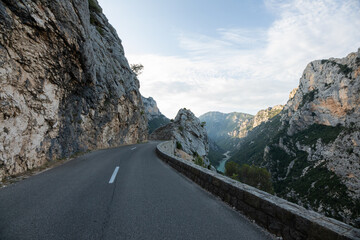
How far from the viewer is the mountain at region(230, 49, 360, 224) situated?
192 feet

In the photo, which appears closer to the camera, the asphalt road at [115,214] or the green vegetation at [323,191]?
the asphalt road at [115,214]

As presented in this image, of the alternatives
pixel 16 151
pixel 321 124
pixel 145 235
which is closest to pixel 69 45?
pixel 16 151

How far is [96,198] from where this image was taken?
497cm

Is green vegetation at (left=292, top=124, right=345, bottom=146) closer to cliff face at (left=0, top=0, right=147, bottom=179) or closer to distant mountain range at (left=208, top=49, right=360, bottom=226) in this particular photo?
distant mountain range at (left=208, top=49, right=360, bottom=226)

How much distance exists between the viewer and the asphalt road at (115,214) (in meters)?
3.22

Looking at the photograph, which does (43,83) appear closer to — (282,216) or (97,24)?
(282,216)

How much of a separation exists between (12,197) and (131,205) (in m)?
3.67

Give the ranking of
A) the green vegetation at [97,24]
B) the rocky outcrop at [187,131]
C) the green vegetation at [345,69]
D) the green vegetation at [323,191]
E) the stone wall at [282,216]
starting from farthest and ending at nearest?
the green vegetation at [345,69] < the green vegetation at [323,191] < the rocky outcrop at [187,131] < the green vegetation at [97,24] < the stone wall at [282,216]

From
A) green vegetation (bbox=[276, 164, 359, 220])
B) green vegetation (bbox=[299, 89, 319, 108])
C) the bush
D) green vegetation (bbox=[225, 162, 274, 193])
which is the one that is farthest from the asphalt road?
green vegetation (bbox=[299, 89, 319, 108])

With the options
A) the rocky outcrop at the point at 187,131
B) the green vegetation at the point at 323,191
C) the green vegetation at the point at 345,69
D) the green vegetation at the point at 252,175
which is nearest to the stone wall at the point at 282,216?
the rocky outcrop at the point at 187,131

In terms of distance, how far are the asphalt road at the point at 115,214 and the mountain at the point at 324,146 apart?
69.8 metres

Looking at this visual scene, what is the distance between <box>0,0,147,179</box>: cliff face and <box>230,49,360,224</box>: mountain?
7261cm

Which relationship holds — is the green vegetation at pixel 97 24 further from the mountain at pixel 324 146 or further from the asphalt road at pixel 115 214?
the mountain at pixel 324 146

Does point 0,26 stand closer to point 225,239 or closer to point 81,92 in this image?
point 81,92
